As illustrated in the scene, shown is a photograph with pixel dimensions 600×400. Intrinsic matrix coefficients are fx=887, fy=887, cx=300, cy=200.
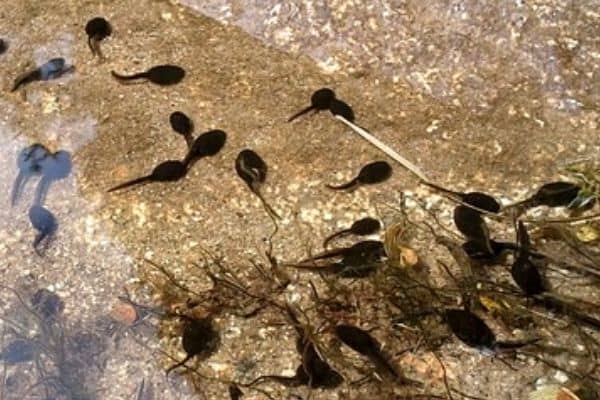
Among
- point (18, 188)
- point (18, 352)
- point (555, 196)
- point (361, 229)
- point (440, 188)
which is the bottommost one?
point (18, 352)

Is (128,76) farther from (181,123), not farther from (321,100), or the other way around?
(321,100)

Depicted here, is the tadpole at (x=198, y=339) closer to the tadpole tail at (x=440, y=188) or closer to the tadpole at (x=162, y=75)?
the tadpole tail at (x=440, y=188)

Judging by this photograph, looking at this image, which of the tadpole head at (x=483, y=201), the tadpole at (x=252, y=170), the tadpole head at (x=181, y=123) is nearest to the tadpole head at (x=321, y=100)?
the tadpole at (x=252, y=170)

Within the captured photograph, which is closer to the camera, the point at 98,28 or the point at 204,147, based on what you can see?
the point at 204,147

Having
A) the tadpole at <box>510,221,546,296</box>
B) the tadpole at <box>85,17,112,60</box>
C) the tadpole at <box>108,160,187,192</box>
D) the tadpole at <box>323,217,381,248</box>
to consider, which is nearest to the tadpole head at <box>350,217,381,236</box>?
the tadpole at <box>323,217,381,248</box>

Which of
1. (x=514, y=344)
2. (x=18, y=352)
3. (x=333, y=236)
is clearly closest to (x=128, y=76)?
(x=333, y=236)

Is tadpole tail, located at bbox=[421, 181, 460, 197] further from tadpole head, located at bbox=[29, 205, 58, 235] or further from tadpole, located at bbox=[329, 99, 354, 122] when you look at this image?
tadpole head, located at bbox=[29, 205, 58, 235]
